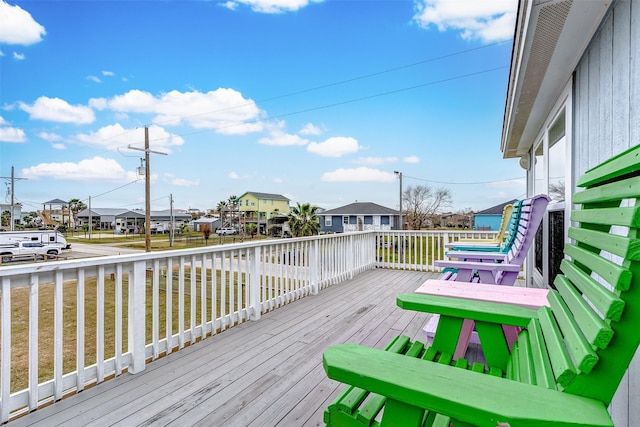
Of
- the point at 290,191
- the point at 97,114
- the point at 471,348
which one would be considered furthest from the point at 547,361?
the point at 290,191

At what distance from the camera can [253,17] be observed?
12.7m

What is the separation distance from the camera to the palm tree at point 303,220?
989 inches

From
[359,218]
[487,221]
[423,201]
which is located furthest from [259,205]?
[487,221]

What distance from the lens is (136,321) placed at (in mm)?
2330

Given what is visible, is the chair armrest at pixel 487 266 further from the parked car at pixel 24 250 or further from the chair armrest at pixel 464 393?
the parked car at pixel 24 250

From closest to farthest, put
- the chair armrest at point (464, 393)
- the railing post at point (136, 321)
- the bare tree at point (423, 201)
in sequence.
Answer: the chair armrest at point (464, 393), the railing post at point (136, 321), the bare tree at point (423, 201)

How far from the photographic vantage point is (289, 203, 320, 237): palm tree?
25.1m

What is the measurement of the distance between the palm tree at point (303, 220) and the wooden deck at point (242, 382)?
21.5m

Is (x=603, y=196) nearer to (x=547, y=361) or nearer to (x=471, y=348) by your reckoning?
(x=547, y=361)

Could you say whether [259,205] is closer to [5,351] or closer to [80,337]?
[80,337]

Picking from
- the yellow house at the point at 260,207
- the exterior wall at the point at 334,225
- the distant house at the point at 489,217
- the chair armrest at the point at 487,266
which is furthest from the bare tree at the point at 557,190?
the yellow house at the point at 260,207

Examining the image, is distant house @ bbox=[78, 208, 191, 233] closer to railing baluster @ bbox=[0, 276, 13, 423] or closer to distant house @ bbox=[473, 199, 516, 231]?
distant house @ bbox=[473, 199, 516, 231]

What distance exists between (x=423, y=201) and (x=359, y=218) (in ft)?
22.9

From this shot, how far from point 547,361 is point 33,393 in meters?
2.60
